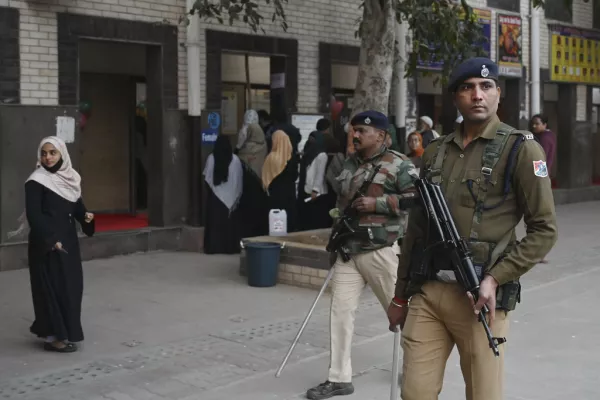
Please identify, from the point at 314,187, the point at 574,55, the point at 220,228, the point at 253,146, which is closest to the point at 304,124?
the point at 253,146

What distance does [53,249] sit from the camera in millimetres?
6734

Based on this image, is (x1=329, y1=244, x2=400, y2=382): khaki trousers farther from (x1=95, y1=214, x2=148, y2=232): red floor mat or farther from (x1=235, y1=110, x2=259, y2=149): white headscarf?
(x1=95, y1=214, x2=148, y2=232): red floor mat

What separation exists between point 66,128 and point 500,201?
8.18 m

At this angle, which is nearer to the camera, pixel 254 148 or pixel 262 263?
pixel 262 263

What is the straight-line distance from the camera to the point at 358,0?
14.9 meters

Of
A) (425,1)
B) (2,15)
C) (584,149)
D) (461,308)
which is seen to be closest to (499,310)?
(461,308)

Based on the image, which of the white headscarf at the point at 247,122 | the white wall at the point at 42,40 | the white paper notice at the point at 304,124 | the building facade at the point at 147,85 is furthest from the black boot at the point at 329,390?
the white paper notice at the point at 304,124

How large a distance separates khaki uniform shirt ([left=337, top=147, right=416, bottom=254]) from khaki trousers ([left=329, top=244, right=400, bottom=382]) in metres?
0.08

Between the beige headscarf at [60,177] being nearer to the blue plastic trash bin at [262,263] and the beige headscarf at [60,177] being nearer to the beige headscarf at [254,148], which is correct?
the blue plastic trash bin at [262,263]

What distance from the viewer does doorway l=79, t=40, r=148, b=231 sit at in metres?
13.2

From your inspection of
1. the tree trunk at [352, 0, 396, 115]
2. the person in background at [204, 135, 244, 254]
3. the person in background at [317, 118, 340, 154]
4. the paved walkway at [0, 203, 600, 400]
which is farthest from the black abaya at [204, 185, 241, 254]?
the tree trunk at [352, 0, 396, 115]

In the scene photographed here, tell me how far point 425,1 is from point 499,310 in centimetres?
724

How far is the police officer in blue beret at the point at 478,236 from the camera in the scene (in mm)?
3551

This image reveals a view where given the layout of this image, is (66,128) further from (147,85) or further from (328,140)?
(328,140)
